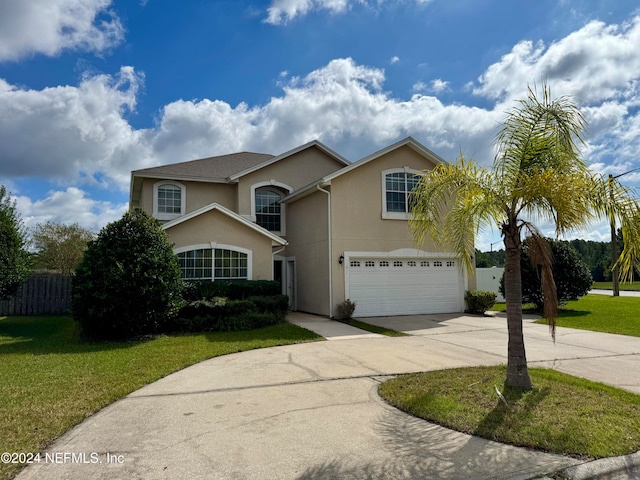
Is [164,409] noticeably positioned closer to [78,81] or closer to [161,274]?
[161,274]

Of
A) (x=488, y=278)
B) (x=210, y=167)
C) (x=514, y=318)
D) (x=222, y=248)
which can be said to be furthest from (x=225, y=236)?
(x=488, y=278)

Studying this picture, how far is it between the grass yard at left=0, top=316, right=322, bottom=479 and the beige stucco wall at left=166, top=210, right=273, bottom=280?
330 cm

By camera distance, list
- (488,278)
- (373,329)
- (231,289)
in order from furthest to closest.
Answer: (488,278) < (231,289) < (373,329)

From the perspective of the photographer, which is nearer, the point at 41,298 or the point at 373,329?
the point at 373,329

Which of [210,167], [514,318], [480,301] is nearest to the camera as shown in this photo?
[514,318]

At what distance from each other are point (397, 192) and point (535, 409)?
1251cm

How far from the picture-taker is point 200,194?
766 inches

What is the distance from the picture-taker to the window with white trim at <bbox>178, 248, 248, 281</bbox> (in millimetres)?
15250

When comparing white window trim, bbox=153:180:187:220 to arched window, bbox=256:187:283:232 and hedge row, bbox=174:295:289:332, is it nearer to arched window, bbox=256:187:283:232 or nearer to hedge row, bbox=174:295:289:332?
arched window, bbox=256:187:283:232

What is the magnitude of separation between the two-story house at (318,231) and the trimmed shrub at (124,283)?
2667mm

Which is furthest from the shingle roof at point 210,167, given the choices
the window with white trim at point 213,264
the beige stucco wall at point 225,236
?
the window with white trim at point 213,264

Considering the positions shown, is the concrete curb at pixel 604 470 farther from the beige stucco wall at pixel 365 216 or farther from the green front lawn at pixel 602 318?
the beige stucco wall at pixel 365 216

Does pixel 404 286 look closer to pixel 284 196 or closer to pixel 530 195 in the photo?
pixel 284 196

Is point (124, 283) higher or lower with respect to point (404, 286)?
higher
